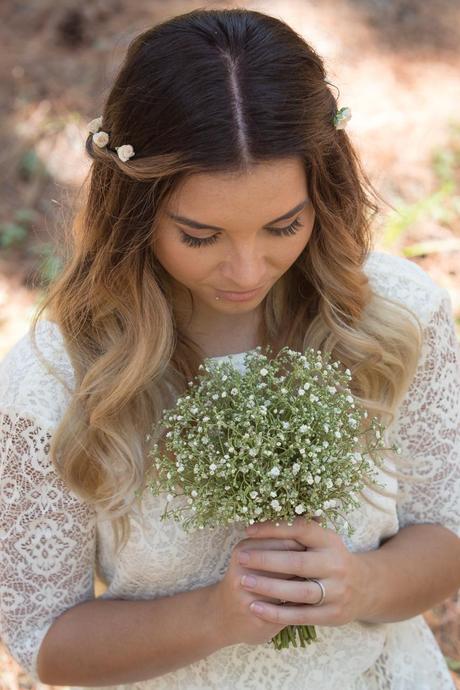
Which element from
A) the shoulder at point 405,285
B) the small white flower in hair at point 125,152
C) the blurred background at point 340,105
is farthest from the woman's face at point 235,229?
the blurred background at point 340,105

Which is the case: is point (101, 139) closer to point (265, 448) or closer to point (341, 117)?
point (341, 117)

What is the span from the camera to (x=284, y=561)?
214cm

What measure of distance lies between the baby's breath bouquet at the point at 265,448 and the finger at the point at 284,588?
0.18 meters

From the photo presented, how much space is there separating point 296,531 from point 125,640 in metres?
0.63

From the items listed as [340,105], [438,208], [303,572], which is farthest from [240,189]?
[340,105]

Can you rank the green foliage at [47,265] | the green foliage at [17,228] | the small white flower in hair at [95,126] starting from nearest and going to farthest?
1. the small white flower in hair at [95,126]
2. the green foliage at [47,265]
3. the green foliage at [17,228]

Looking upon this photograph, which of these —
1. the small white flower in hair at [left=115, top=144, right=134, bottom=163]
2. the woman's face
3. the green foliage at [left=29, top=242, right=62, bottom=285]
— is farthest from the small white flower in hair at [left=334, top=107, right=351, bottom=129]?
the green foliage at [left=29, top=242, right=62, bottom=285]

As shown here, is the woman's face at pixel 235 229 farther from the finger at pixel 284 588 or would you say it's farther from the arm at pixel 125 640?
the arm at pixel 125 640

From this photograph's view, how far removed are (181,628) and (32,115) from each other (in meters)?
4.84

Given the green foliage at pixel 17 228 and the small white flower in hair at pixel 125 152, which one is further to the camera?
the green foliage at pixel 17 228

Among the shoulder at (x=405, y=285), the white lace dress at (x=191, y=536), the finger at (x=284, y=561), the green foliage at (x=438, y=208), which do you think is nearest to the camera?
the finger at (x=284, y=561)

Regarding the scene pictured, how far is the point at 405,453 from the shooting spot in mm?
2689

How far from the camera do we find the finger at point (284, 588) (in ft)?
7.04

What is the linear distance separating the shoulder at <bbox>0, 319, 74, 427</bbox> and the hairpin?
0.55m
